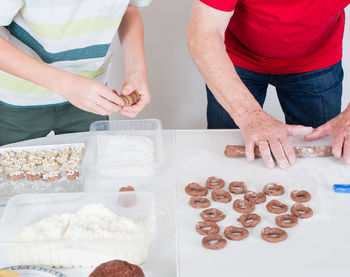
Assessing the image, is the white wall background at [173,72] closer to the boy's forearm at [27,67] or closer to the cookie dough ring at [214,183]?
the boy's forearm at [27,67]

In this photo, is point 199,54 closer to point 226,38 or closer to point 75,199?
point 226,38

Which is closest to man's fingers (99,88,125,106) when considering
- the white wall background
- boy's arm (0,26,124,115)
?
boy's arm (0,26,124,115)

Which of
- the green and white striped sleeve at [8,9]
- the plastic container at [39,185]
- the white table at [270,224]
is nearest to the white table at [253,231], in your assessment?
the white table at [270,224]

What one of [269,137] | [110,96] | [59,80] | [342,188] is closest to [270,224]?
[342,188]

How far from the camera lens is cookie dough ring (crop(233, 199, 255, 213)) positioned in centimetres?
112

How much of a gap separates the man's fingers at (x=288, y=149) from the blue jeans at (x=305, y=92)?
571 mm

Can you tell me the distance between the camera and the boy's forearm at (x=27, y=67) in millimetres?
1312

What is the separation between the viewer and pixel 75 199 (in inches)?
43.6

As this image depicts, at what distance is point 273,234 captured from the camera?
1050 millimetres

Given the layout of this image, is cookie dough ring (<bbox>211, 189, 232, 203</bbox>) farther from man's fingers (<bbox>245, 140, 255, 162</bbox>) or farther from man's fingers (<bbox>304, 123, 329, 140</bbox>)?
man's fingers (<bbox>304, 123, 329, 140</bbox>)

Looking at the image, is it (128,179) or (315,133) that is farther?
(315,133)

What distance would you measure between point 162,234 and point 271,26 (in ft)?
3.12

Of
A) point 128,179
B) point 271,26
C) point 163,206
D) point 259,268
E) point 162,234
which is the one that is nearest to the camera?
point 259,268

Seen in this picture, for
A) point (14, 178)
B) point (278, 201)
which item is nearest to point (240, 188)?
point (278, 201)
